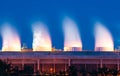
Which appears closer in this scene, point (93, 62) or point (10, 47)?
point (93, 62)

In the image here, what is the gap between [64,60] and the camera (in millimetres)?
48406

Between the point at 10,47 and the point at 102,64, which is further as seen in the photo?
the point at 10,47

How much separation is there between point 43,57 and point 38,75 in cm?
769

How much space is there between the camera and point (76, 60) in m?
48.5

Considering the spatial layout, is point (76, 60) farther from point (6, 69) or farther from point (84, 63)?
point (6, 69)

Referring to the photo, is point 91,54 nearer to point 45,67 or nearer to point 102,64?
point 102,64

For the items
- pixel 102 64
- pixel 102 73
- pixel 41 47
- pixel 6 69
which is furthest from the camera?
pixel 41 47

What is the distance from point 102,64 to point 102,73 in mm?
9475

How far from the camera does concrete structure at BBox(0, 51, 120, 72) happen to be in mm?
48031

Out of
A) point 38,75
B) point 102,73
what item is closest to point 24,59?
point 38,75

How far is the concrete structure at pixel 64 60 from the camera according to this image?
4803cm

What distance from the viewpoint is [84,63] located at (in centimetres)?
4834

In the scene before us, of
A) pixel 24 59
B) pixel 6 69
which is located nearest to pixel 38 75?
pixel 6 69

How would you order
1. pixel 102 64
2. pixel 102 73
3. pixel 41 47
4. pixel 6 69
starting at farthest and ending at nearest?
pixel 41 47 < pixel 102 64 < pixel 102 73 < pixel 6 69
